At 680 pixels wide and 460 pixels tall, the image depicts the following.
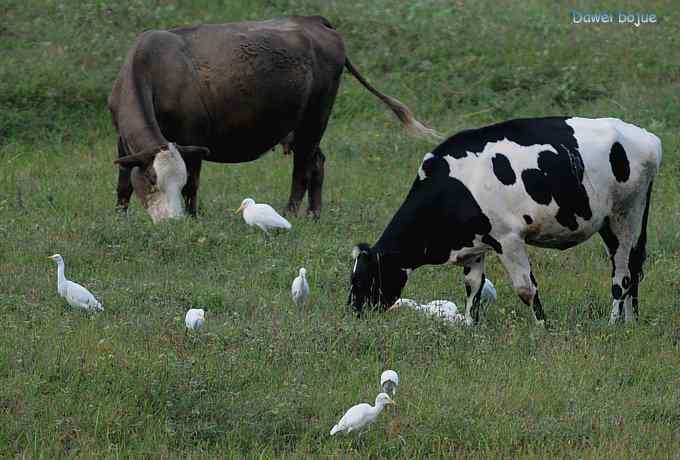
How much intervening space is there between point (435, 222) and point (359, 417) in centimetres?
295

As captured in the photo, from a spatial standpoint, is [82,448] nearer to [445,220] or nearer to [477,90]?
[445,220]

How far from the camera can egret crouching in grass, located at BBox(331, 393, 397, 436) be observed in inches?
301

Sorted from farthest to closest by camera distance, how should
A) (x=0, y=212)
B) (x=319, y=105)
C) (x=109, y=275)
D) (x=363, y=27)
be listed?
(x=363, y=27)
(x=319, y=105)
(x=0, y=212)
(x=109, y=275)

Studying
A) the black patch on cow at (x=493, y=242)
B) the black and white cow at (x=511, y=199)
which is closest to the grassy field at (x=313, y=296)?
the black and white cow at (x=511, y=199)

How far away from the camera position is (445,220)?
1021cm

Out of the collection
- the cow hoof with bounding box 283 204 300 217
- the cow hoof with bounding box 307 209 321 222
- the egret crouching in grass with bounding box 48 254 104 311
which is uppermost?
the egret crouching in grass with bounding box 48 254 104 311

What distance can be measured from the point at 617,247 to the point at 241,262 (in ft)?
11.4

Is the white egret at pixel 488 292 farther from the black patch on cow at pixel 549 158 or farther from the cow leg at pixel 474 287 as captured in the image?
the black patch on cow at pixel 549 158

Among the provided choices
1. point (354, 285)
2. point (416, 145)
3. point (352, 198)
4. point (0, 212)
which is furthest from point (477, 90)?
point (354, 285)

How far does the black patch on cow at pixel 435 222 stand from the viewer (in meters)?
10.1

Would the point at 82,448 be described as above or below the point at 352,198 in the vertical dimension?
above

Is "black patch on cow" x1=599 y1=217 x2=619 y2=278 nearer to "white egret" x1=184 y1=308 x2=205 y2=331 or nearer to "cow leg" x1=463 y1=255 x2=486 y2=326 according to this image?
"cow leg" x1=463 y1=255 x2=486 y2=326

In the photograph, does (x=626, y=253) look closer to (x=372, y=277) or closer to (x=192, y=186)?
(x=372, y=277)

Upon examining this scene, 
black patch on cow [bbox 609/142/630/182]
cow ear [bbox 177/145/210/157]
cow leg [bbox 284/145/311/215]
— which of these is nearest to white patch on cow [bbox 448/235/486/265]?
black patch on cow [bbox 609/142/630/182]
